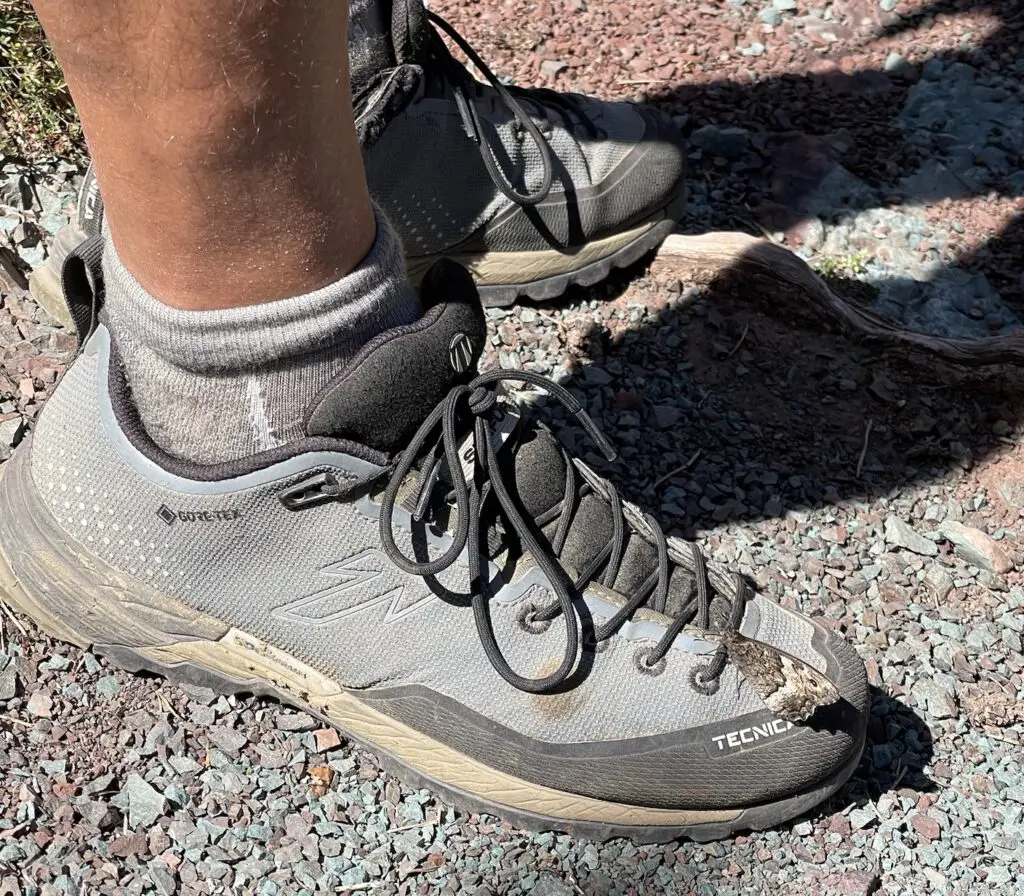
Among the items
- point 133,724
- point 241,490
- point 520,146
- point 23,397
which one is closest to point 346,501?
point 241,490

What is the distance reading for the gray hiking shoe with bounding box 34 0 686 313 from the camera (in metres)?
2.47

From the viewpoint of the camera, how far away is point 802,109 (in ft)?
11.8

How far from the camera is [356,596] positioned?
5.65 ft

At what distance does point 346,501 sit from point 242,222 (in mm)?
467

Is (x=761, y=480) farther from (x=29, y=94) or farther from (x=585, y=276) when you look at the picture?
(x=29, y=94)

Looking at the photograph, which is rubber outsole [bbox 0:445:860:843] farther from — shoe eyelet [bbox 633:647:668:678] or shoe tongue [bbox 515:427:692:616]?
shoe tongue [bbox 515:427:692:616]

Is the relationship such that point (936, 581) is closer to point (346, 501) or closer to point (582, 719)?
point (582, 719)

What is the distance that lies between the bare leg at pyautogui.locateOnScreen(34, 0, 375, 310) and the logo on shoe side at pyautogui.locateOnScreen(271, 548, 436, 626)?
1.51 ft

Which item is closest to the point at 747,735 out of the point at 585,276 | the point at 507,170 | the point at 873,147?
the point at 585,276

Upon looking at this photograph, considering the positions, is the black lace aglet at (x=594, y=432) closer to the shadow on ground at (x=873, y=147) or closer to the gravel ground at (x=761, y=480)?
the gravel ground at (x=761, y=480)

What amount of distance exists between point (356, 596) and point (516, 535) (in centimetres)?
28

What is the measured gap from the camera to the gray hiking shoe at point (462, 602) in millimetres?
1646

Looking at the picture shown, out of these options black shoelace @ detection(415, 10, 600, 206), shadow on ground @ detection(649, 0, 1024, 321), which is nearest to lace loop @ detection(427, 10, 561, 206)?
black shoelace @ detection(415, 10, 600, 206)

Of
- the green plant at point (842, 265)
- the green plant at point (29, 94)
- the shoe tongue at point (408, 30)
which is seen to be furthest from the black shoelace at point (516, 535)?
the green plant at point (29, 94)
